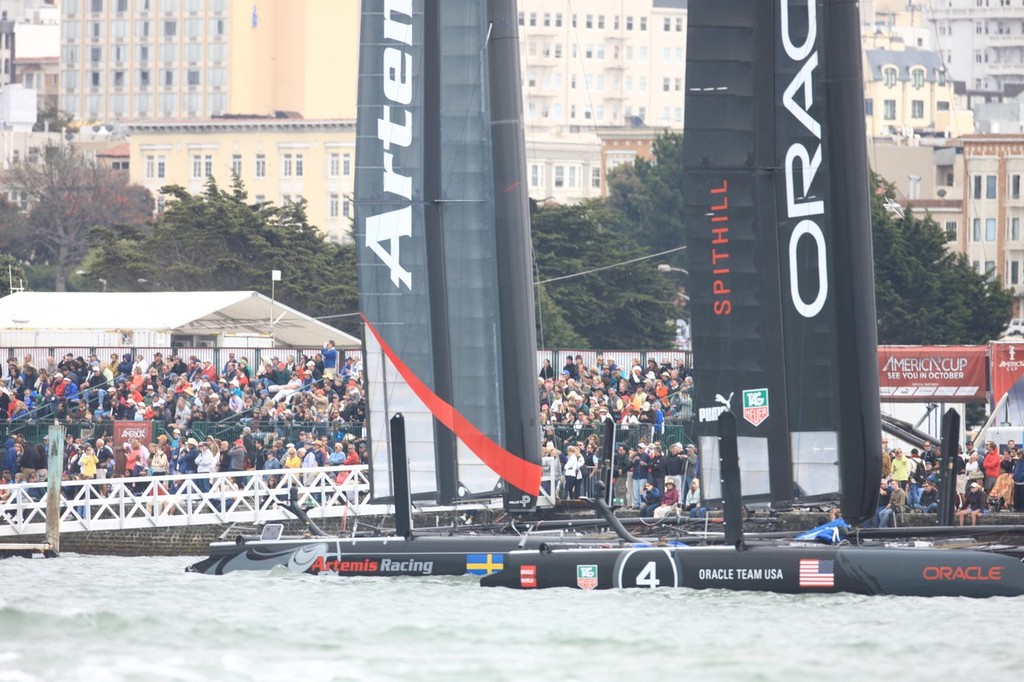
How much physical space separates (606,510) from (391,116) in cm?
657

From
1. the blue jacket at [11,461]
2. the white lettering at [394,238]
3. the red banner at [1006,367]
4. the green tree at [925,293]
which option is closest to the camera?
the white lettering at [394,238]

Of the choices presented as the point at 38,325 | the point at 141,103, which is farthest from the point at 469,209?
the point at 141,103

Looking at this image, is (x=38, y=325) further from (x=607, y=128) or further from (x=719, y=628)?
(x=607, y=128)

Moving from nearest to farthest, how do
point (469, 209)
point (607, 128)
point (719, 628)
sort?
point (719, 628) < point (469, 209) < point (607, 128)

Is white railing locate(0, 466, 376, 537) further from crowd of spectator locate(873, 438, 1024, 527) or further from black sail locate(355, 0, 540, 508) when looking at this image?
crowd of spectator locate(873, 438, 1024, 527)

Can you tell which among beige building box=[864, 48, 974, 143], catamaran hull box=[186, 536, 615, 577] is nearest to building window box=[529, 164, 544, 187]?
beige building box=[864, 48, 974, 143]

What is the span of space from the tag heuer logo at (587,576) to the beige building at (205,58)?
137 metres

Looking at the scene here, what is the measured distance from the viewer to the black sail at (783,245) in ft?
73.3

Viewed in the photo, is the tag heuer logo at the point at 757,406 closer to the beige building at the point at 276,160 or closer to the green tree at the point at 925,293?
the green tree at the point at 925,293

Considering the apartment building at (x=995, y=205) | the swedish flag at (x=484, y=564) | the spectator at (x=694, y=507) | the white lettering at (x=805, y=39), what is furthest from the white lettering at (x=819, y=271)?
the apartment building at (x=995, y=205)

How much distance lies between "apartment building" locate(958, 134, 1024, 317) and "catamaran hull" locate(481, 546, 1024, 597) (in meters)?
84.6

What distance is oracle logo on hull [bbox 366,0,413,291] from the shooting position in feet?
85.3

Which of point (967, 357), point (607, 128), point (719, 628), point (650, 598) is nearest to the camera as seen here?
point (719, 628)

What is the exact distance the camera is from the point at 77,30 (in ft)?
595
